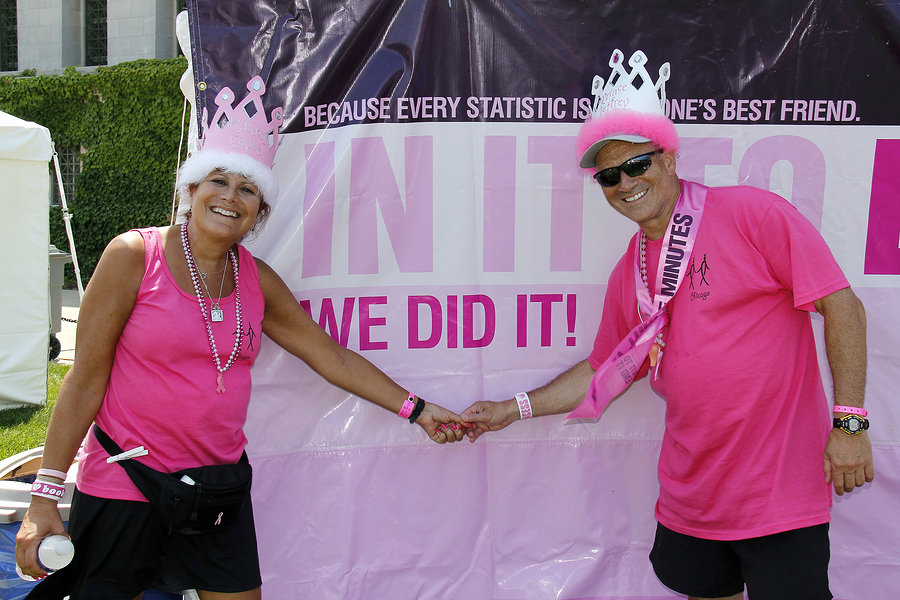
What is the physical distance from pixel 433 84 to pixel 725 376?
4.95ft

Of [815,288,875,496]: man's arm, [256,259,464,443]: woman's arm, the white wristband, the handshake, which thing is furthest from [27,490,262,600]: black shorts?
[815,288,875,496]: man's arm

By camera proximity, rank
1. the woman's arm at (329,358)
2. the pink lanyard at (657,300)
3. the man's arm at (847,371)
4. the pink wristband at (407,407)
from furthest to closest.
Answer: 1. the pink wristband at (407,407)
2. the woman's arm at (329,358)
3. the pink lanyard at (657,300)
4. the man's arm at (847,371)

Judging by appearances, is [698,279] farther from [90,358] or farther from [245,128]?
[90,358]

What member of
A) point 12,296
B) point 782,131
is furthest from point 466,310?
point 12,296

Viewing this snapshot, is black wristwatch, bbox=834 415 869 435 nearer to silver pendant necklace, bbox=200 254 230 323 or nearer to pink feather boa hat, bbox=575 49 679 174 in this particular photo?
pink feather boa hat, bbox=575 49 679 174

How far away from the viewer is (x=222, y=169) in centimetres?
194

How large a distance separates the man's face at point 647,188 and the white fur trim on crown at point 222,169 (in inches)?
41.9

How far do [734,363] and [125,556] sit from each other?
1.76 meters

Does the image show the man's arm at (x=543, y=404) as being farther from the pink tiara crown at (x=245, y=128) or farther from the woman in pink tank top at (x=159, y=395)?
the pink tiara crown at (x=245, y=128)

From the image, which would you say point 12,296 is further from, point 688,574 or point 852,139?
point 852,139

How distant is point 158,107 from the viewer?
12.1 m

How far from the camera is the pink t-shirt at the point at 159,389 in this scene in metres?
1.76

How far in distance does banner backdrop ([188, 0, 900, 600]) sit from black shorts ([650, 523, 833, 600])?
0.66 meters

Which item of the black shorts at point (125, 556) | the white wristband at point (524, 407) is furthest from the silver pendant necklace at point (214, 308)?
the white wristband at point (524, 407)
